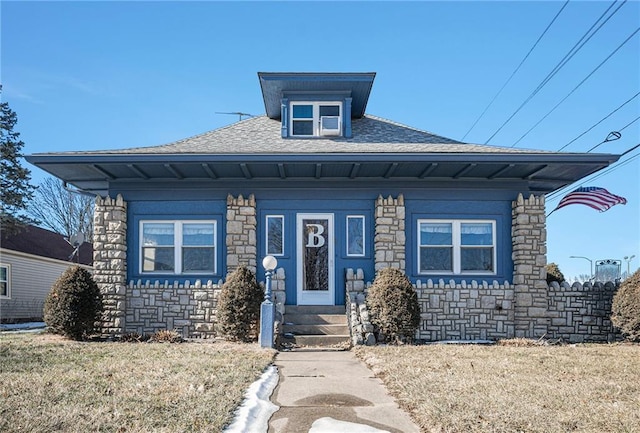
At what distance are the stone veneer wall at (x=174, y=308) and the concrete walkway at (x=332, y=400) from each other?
3902 millimetres

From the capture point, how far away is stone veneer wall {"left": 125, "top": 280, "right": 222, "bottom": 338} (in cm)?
1209

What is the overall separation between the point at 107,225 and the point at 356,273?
560cm

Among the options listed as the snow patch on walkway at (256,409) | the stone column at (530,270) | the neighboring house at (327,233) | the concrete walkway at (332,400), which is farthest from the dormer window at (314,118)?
the snow patch on walkway at (256,409)

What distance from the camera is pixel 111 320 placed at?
12.0m

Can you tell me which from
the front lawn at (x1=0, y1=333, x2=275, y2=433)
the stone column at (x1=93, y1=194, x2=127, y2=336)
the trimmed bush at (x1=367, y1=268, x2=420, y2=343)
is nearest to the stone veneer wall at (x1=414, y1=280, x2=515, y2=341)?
the trimmed bush at (x1=367, y1=268, x2=420, y2=343)

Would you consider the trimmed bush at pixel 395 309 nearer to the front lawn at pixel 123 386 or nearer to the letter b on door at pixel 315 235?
the letter b on door at pixel 315 235

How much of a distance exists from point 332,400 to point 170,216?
784cm

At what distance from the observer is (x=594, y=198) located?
13.1 meters

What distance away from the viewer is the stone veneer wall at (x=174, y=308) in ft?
39.7

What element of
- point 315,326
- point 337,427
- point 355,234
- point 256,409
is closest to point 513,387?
point 337,427

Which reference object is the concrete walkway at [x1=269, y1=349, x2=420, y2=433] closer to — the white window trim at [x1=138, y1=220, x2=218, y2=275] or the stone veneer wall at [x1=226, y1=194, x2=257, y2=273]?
the stone veneer wall at [x1=226, y1=194, x2=257, y2=273]

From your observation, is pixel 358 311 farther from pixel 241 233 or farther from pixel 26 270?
pixel 26 270

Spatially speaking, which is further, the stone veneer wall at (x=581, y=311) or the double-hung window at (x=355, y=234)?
the double-hung window at (x=355, y=234)

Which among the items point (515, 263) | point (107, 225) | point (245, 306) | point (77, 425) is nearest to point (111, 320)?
point (107, 225)
